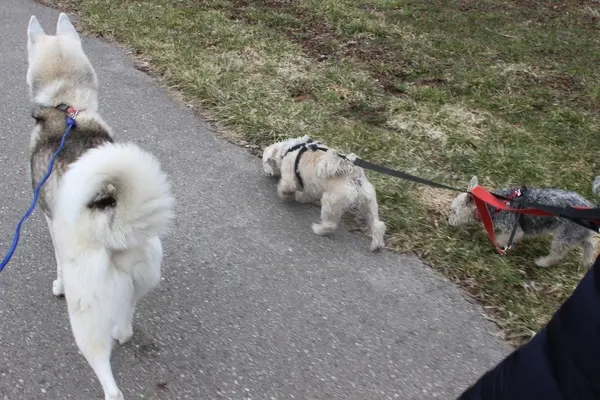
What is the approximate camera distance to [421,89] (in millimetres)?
5992

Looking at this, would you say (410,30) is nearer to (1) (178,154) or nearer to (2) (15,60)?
(1) (178,154)

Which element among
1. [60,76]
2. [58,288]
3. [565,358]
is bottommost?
[58,288]

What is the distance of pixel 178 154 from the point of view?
4699 mm

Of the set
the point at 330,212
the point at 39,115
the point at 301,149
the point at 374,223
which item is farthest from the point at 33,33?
the point at 374,223

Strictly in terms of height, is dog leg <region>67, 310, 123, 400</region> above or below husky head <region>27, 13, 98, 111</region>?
below

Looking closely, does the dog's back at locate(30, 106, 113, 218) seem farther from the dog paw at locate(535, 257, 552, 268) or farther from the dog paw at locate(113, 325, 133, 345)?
the dog paw at locate(535, 257, 552, 268)

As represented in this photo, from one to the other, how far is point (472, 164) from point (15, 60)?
579cm

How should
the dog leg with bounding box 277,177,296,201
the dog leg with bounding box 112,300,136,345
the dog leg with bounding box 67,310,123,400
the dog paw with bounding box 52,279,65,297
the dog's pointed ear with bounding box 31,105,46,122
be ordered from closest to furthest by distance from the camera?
the dog leg with bounding box 67,310,123,400 → the dog leg with bounding box 112,300,136,345 → the dog's pointed ear with bounding box 31,105,46,122 → the dog paw with bounding box 52,279,65,297 → the dog leg with bounding box 277,177,296,201

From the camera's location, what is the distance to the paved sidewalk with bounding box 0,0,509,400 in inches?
106

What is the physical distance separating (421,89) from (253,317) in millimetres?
4007

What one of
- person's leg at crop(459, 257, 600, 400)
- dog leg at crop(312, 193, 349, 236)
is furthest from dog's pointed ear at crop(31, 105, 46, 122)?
person's leg at crop(459, 257, 600, 400)

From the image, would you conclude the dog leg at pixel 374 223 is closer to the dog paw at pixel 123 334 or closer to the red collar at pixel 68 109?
the dog paw at pixel 123 334

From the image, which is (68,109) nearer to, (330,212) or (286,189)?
(286,189)

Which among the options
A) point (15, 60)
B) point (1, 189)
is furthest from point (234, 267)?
point (15, 60)
